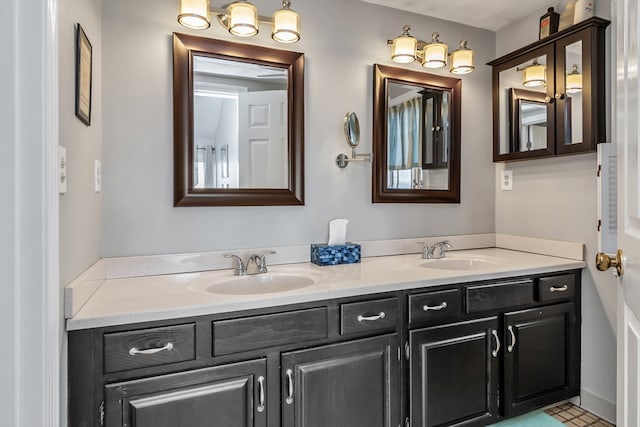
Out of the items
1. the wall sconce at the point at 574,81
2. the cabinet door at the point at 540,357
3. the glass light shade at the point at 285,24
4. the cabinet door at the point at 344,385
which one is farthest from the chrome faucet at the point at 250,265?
the wall sconce at the point at 574,81

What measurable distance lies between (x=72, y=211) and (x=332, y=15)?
165 centimetres

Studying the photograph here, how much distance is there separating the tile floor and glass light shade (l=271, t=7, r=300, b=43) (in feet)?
7.86

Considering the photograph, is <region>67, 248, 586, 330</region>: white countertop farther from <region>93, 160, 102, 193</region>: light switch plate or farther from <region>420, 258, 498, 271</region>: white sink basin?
<region>93, 160, 102, 193</region>: light switch plate

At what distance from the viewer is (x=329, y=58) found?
210cm

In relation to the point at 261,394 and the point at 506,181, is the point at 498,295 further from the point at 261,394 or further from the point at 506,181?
the point at 261,394

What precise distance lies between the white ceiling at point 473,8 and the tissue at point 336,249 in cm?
130

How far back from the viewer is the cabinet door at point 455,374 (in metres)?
1.63

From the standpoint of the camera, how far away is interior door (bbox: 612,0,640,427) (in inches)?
32.3

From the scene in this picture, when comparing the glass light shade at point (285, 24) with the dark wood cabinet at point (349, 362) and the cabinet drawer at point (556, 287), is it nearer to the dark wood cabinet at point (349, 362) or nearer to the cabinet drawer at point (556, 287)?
the dark wood cabinet at point (349, 362)

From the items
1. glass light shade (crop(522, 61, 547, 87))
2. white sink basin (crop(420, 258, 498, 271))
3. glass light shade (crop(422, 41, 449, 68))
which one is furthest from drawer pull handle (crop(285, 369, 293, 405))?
glass light shade (crop(522, 61, 547, 87))

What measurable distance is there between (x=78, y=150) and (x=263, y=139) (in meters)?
0.87

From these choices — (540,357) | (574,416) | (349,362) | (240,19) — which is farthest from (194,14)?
(574,416)

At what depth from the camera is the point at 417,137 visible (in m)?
2.30

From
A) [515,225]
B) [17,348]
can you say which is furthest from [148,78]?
[515,225]
